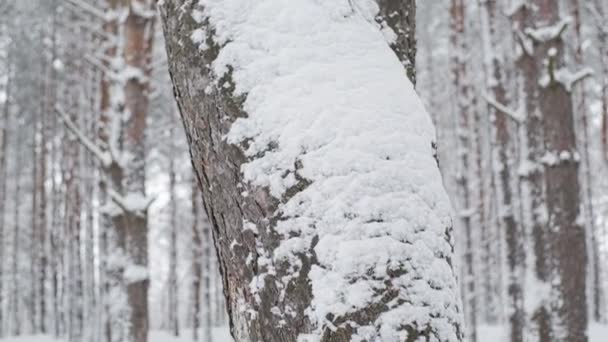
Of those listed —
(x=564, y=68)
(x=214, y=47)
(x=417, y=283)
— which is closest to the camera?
(x=417, y=283)

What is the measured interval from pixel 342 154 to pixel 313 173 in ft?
0.23

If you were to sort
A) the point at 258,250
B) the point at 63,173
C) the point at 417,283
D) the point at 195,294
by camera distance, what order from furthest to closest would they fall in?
the point at 63,173 → the point at 195,294 → the point at 258,250 → the point at 417,283

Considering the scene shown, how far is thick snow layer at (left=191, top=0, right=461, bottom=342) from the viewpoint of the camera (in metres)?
1.13

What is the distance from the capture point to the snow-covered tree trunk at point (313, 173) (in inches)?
44.4

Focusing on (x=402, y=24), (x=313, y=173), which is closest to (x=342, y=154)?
(x=313, y=173)

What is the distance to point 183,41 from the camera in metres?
1.44

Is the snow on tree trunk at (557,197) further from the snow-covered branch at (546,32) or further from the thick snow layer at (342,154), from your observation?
the thick snow layer at (342,154)

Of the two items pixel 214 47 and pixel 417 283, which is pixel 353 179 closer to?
pixel 417 283

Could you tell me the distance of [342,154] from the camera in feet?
3.96

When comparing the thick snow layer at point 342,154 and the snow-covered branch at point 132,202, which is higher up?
the snow-covered branch at point 132,202

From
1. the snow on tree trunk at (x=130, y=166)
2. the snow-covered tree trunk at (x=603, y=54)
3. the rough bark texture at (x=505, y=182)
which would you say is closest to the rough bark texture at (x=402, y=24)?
the snow on tree trunk at (x=130, y=166)

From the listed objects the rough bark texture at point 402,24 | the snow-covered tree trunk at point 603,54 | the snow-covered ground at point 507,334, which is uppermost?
the snow-covered tree trunk at point 603,54

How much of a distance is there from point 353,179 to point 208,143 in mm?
393

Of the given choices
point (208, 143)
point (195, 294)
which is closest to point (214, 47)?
point (208, 143)
